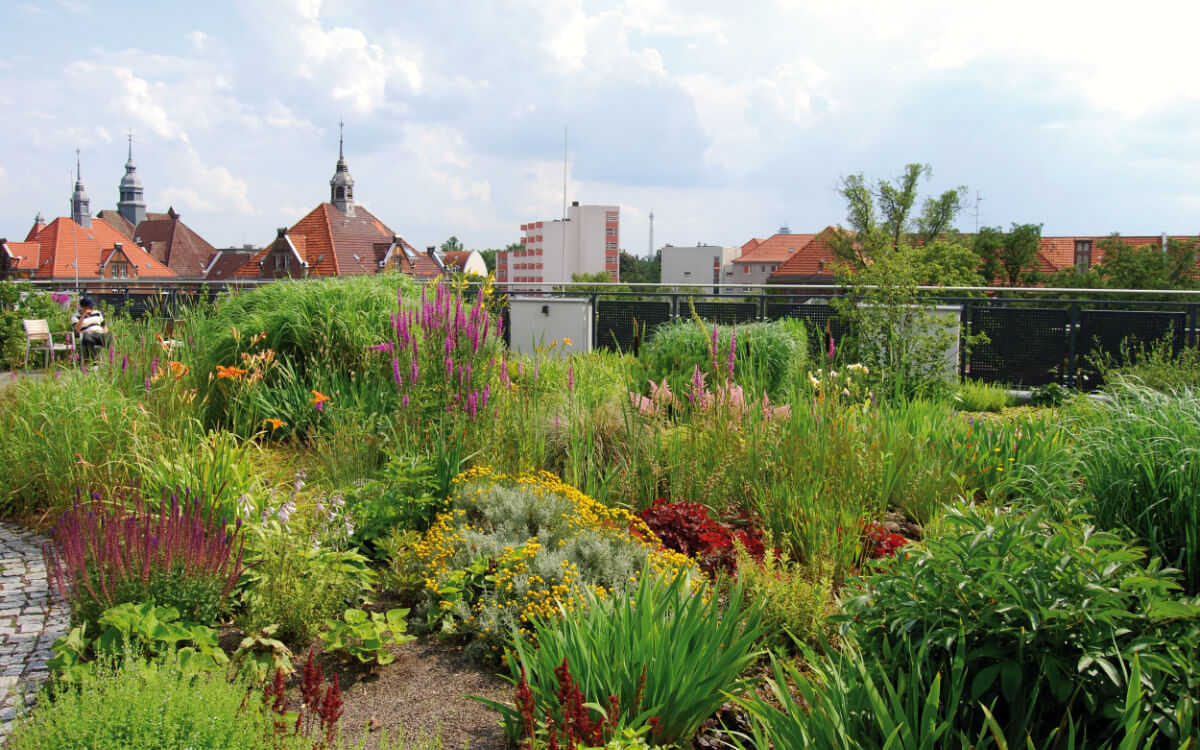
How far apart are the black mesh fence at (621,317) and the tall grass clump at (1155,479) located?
364 inches

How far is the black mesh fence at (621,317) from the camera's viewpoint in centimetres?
1223

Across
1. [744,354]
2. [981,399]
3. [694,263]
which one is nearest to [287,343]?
[744,354]

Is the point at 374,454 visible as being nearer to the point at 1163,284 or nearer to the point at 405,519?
the point at 405,519

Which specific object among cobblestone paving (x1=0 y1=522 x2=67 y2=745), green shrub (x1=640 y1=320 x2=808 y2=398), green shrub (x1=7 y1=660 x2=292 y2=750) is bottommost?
A: cobblestone paving (x1=0 y1=522 x2=67 y2=745)

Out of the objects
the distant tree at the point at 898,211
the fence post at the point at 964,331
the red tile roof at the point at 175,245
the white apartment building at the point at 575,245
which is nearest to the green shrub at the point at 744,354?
the fence post at the point at 964,331

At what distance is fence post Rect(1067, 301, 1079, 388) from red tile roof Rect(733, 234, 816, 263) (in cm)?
10285

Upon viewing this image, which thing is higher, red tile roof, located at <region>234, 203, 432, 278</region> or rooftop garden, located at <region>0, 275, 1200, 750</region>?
red tile roof, located at <region>234, 203, 432, 278</region>

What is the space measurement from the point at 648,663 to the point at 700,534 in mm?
1357

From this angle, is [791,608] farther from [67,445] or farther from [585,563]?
[67,445]

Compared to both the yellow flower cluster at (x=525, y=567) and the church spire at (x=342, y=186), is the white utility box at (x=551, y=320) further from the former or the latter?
the church spire at (x=342, y=186)

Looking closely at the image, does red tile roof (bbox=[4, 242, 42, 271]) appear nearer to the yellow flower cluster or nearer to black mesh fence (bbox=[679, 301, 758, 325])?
black mesh fence (bbox=[679, 301, 758, 325])

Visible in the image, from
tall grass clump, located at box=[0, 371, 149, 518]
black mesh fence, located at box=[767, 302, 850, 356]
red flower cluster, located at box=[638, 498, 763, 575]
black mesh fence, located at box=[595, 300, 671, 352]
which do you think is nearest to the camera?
red flower cluster, located at box=[638, 498, 763, 575]

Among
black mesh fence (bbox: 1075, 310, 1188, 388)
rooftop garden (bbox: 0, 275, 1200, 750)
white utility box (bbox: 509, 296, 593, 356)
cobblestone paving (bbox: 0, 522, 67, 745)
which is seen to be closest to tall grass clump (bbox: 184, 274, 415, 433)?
rooftop garden (bbox: 0, 275, 1200, 750)

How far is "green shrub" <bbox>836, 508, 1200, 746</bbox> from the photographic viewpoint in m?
1.92
